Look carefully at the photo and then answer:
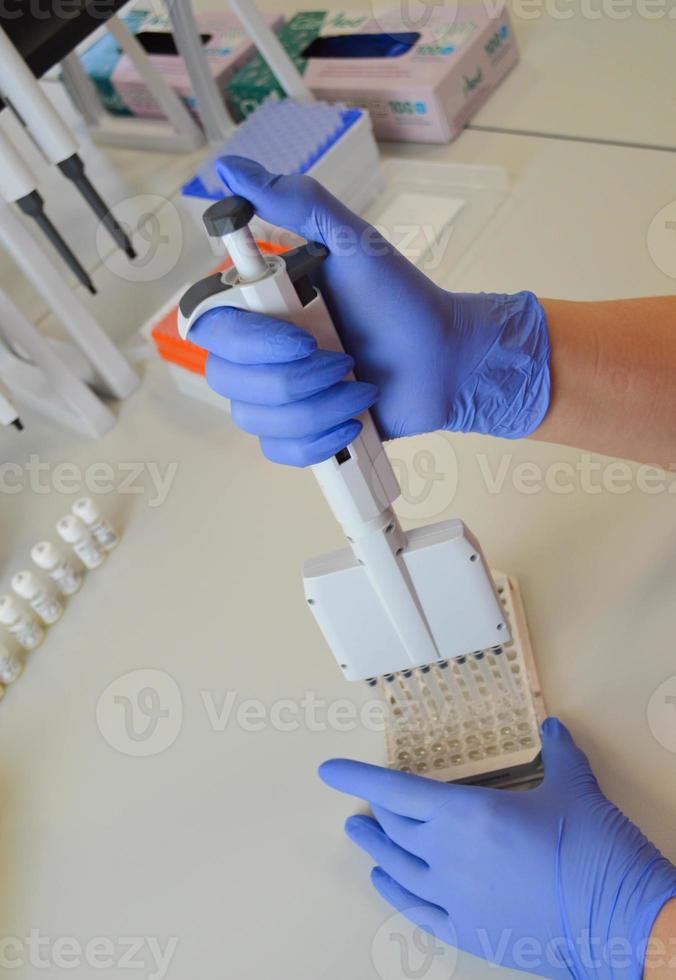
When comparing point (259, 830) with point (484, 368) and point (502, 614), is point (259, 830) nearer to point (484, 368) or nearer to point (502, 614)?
point (502, 614)

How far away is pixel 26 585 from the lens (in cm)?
125

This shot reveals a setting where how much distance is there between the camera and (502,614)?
0.93 m

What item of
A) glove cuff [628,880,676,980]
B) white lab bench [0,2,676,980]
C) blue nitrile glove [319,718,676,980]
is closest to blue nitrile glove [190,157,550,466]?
white lab bench [0,2,676,980]

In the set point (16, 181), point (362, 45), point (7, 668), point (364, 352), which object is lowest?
point (7, 668)

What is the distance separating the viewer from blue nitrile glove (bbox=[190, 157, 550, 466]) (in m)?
0.79

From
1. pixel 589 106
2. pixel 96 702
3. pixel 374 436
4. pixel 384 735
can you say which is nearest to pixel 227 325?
pixel 374 436

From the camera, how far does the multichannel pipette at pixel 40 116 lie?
49.0 inches

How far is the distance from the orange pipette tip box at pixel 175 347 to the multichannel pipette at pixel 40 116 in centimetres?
17

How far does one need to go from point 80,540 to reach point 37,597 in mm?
95

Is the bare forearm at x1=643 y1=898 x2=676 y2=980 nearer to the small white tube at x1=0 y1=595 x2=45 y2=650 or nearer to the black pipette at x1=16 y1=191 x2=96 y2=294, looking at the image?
the small white tube at x1=0 y1=595 x2=45 y2=650

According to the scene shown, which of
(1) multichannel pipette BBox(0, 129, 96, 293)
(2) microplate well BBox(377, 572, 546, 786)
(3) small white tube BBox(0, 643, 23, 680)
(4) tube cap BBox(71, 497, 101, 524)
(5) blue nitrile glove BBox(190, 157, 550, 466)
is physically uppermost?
(1) multichannel pipette BBox(0, 129, 96, 293)

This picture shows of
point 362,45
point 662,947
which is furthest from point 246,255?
point 362,45

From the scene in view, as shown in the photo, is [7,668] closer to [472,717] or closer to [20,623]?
[20,623]

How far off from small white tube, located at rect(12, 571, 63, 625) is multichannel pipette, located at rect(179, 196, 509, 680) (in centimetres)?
49
